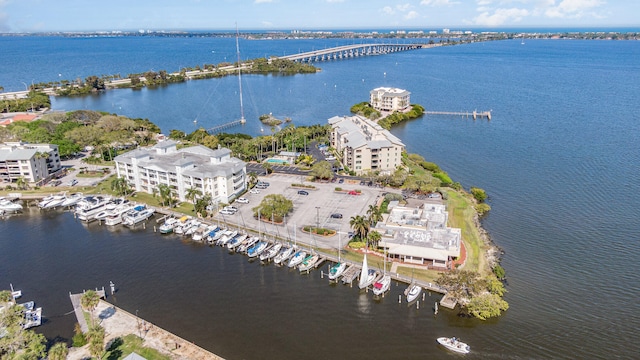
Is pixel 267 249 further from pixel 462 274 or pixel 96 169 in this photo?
pixel 96 169

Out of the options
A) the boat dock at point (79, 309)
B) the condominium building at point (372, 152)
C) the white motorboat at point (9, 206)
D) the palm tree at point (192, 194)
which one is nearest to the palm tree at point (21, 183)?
the white motorboat at point (9, 206)

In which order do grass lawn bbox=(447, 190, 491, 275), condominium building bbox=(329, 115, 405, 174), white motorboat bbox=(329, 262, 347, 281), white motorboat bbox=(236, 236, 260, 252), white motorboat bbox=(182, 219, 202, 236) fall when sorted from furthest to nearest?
condominium building bbox=(329, 115, 405, 174), white motorboat bbox=(182, 219, 202, 236), white motorboat bbox=(236, 236, 260, 252), grass lawn bbox=(447, 190, 491, 275), white motorboat bbox=(329, 262, 347, 281)

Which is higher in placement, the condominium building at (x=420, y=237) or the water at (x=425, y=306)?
the condominium building at (x=420, y=237)

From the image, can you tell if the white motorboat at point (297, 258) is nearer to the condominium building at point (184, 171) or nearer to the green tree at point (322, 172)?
the condominium building at point (184, 171)

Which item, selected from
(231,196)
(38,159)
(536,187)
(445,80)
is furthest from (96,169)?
(445,80)

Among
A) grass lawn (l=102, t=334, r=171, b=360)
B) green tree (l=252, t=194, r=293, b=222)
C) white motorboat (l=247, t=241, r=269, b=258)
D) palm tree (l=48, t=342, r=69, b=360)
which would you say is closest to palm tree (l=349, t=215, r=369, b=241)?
green tree (l=252, t=194, r=293, b=222)

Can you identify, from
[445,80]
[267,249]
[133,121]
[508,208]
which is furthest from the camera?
[445,80]

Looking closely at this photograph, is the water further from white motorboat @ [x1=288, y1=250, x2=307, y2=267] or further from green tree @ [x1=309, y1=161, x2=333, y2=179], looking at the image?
green tree @ [x1=309, y1=161, x2=333, y2=179]
